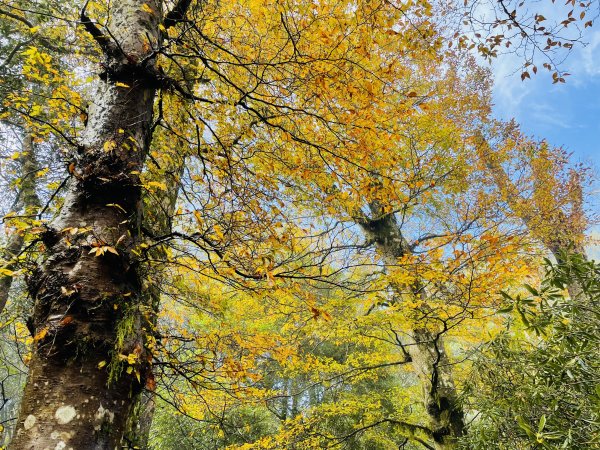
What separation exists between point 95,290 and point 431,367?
5.29 meters

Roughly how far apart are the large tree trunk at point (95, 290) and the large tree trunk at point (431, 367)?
3.06 m

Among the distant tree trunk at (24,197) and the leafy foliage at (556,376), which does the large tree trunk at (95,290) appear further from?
the distant tree trunk at (24,197)

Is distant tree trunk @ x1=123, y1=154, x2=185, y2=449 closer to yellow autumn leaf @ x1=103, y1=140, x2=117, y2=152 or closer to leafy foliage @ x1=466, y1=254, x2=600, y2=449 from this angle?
yellow autumn leaf @ x1=103, y1=140, x2=117, y2=152

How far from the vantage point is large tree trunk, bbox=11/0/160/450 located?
4.59ft

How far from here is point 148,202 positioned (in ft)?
10.9

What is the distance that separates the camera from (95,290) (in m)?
1.64

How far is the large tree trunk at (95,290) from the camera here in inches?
55.1

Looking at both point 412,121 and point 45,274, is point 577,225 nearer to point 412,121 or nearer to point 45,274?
point 412,121

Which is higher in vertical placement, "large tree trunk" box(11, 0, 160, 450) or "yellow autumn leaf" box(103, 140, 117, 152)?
"yellow autumn leaf" box(103, 140, 117, 152)

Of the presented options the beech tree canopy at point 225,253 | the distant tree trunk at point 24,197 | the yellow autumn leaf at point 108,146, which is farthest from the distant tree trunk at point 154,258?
the distant tree trunk at point 24,197

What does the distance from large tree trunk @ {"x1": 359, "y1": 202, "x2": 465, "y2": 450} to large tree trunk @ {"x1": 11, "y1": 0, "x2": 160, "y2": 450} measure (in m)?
3.06

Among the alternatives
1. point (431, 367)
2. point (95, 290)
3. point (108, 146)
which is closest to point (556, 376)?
point (95, 290)

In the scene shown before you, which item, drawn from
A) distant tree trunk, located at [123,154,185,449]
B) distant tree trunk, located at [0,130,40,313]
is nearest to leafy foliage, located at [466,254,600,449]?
distant tree trunk, located at [123,154,185,449]

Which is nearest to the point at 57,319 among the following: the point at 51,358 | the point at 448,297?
the point at 51,358
